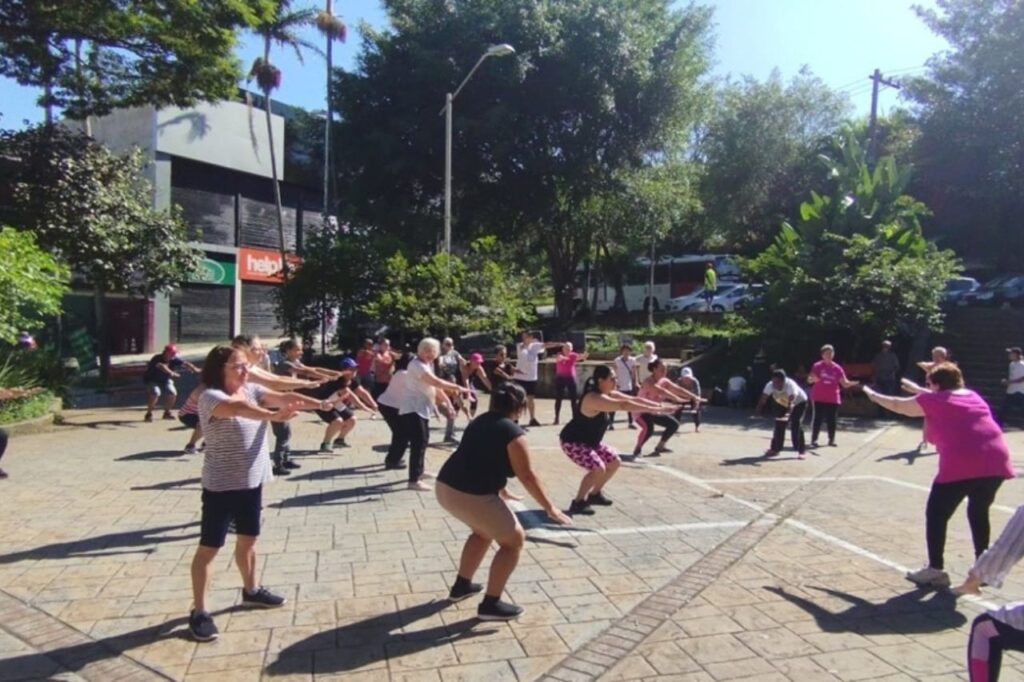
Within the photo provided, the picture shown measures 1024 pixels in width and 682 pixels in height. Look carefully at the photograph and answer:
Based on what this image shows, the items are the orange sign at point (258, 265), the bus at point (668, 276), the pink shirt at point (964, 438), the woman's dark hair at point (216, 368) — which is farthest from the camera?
the bus at point (668, 276)

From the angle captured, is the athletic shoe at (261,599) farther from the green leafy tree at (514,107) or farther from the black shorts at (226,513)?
the green leafy tree at (514,107)

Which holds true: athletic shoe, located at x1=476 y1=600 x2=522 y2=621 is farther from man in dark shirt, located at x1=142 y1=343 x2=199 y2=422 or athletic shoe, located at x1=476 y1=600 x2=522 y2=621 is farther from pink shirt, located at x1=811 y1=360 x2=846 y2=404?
man in dark shirt, located at x1=142 y1=343 x2=199 y2=422

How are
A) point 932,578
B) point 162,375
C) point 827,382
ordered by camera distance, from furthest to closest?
point 162,375
point 827,382
point 932,578

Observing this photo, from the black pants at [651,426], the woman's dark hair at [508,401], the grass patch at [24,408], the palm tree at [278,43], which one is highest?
the palm tree at [278,43]

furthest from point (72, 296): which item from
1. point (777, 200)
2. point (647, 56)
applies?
point (777, 200)

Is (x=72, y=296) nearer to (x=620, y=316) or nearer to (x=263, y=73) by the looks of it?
(x=263, y=73)

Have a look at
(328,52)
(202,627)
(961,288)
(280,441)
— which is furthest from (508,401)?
(961,288)

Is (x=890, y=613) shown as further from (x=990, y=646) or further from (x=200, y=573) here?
(x=200, y=573)

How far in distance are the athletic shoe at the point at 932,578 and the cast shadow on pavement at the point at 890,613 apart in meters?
0.06

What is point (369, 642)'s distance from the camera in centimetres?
461

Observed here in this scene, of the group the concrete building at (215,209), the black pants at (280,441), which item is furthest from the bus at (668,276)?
the black pants at (280,441)

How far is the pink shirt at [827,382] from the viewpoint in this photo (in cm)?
1227

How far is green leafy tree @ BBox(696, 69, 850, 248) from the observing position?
34969 mm

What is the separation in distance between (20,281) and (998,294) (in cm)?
2963
